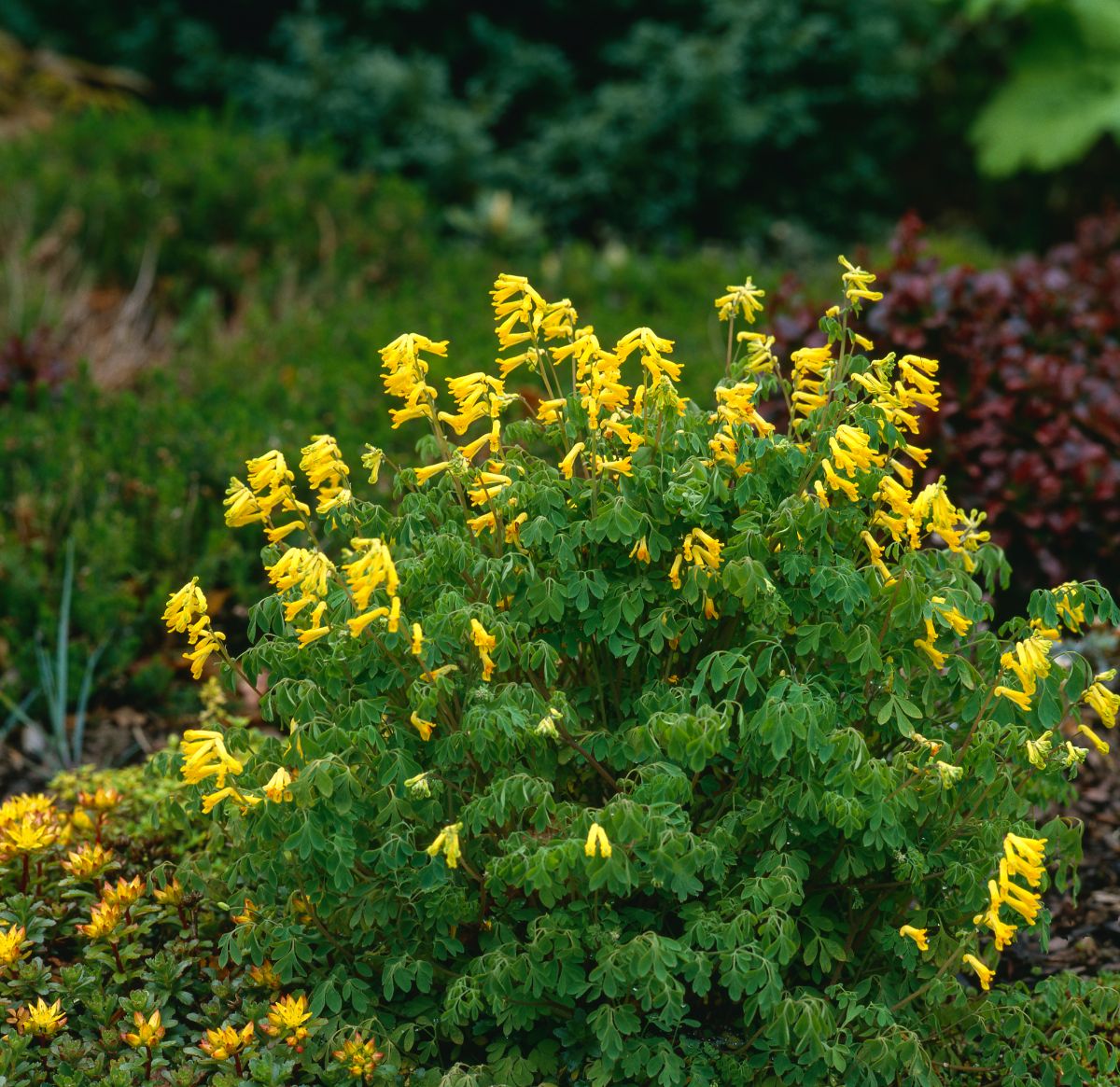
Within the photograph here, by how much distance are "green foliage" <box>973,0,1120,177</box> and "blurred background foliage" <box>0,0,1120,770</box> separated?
0.03 metres

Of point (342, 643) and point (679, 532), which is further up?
point (679, 532)

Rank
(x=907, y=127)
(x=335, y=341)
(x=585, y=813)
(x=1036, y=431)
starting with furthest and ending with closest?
1. (x=907, y=127)
2. (x=335, y=341)
3. (x=1036, y=431)
4. (x=585, y=813)

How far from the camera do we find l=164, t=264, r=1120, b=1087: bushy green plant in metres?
2.27

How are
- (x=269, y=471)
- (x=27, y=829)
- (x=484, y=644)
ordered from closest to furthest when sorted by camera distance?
(x=484, y=644)
(x=269, y=471)
(x=27, y=829)

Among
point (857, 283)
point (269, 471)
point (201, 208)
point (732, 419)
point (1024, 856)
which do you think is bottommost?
point (201, 208)

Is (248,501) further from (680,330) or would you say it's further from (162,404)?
(680,330)

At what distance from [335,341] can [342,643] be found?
3703 mm

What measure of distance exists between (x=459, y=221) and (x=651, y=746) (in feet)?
20.3

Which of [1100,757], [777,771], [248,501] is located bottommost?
[1100,757]

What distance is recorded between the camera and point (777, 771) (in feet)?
8.02

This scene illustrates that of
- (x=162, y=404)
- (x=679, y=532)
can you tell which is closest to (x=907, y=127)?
(x=162, y=404)

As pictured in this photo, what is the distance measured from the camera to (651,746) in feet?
7.57

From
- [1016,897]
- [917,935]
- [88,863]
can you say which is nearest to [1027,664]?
[1016,897]

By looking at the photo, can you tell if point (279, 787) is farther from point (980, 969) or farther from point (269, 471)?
point (980, 969)
